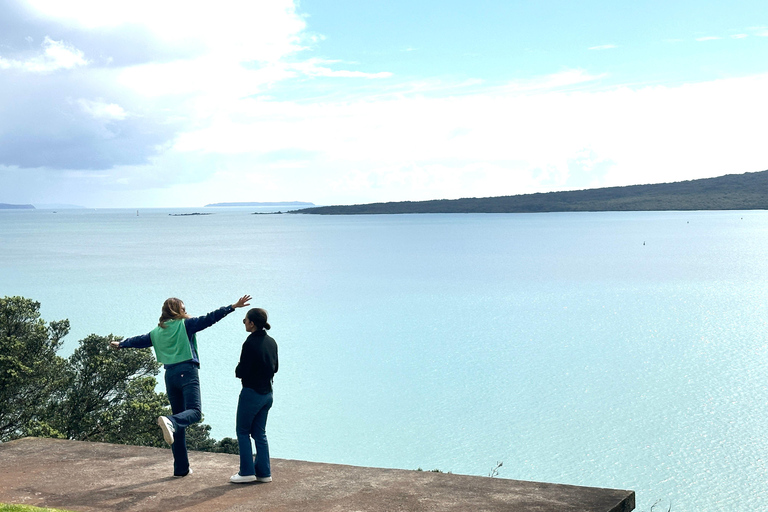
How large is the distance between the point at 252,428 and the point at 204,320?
5.07 feet

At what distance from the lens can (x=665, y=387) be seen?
45.2 metres

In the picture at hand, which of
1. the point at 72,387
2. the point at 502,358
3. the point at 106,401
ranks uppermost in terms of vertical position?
the point at 72,387

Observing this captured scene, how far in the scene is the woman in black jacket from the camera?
28.6ft

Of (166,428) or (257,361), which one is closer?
(166,428)

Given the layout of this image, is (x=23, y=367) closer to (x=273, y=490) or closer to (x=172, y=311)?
(x=172, y=311)

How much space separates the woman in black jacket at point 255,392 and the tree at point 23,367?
1734 centimetres

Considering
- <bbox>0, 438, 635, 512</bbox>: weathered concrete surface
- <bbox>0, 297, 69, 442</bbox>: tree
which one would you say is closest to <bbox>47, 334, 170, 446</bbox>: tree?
<bbox>0, 297, 69, 442</bbox>: tree

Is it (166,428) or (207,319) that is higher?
(207,319)

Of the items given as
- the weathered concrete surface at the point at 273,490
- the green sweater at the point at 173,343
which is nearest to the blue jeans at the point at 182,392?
the green sweater at the point at 173,343

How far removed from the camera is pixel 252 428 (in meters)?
9.04

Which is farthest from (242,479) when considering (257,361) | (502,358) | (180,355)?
(502,358)

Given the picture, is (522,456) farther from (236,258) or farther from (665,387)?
(236,258)

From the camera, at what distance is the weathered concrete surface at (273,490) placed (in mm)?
8125

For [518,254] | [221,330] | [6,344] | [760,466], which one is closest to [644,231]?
[518,254]
